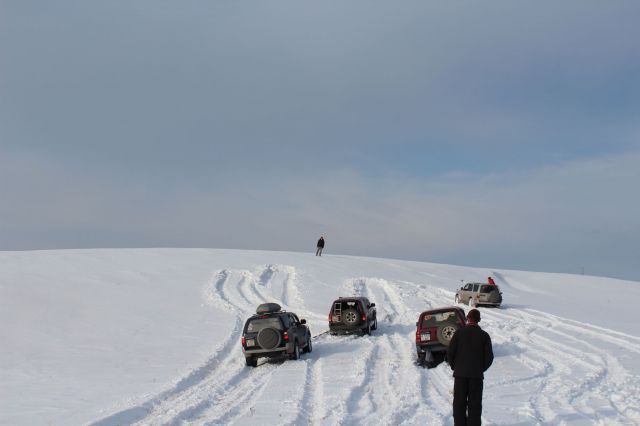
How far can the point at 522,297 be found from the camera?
36000mm

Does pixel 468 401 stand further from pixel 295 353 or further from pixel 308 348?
pixel 308 348

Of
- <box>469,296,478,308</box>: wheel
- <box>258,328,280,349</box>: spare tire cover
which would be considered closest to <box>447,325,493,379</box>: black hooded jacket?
<box>258,328,280,349</box>: spare tire cover

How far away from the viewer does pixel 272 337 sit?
16.8 m

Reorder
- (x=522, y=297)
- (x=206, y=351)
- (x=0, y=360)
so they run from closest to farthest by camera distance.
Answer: (x=0, y=360), (x=206, y=351), (x=522, y=297)

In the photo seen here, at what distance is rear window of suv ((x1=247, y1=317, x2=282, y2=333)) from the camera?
57.7 feet

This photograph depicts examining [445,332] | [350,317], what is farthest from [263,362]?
[445,332]

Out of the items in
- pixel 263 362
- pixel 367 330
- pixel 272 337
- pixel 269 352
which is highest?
pixel 272 337

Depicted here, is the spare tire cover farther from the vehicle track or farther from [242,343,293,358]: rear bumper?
the vehicle track

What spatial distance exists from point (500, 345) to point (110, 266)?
28107mm

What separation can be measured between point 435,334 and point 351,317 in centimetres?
570

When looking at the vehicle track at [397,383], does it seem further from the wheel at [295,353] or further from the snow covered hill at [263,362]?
the wheel at [295,353]

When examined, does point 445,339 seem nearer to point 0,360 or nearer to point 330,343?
point 330,343

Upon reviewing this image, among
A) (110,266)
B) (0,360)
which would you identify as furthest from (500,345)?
(110,266)

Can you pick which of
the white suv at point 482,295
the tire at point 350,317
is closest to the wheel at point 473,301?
the white suv at point 482,295
